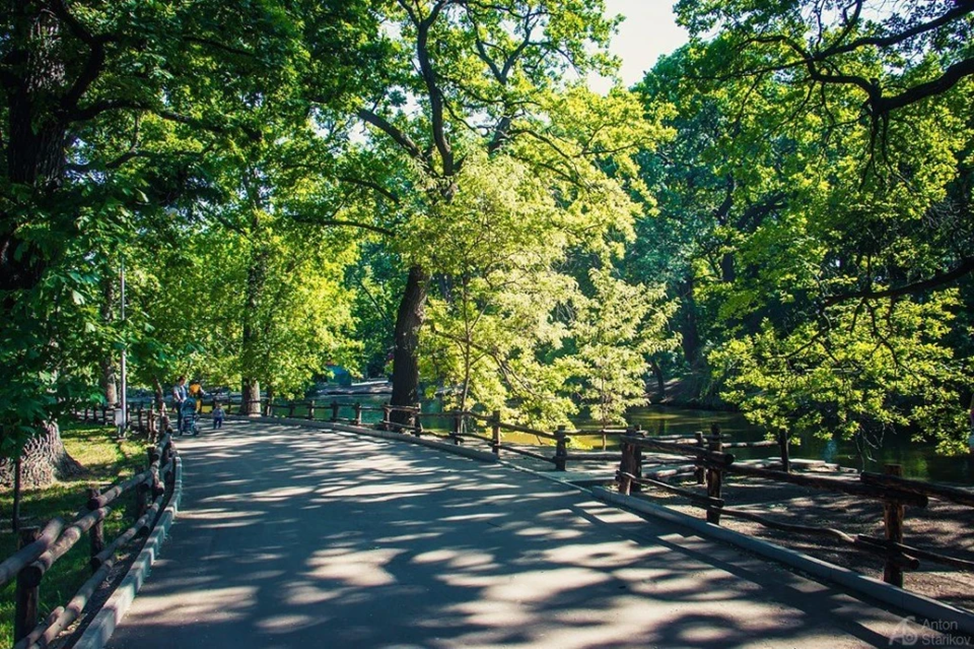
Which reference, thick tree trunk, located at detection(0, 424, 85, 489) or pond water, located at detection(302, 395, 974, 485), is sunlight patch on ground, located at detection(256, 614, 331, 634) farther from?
thick tree trunk, located at detection(0, 424, 85, 489)

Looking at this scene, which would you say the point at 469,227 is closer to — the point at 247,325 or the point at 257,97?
the point at 257,97

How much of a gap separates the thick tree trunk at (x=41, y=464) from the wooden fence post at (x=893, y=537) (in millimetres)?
13426

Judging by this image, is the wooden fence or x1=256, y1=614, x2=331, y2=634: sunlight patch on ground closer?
x1=256, y1=614, x2=331, y2=634: sunlight patch on ground

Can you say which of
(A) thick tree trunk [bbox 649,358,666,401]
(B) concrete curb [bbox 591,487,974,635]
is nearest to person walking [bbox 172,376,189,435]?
(B) concrete curb [bbox 591,487,974,635]

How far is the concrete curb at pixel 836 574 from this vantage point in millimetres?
5883

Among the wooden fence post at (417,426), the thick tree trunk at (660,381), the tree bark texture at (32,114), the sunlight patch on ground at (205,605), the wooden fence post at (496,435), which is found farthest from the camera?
the thick tree trunk at (660,381)

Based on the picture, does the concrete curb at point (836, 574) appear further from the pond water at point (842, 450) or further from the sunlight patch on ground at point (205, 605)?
the pond water at point (842, 450)

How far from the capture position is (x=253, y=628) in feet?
19.6

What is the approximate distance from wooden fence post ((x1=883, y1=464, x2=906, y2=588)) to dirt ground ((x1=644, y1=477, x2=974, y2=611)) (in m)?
0.44

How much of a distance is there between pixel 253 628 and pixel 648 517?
20.1ft

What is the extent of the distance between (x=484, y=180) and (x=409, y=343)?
7382 mm

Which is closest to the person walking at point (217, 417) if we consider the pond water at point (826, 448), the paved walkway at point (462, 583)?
the pond water at point (826, 448)

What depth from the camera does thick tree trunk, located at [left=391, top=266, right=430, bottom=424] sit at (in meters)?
24.1

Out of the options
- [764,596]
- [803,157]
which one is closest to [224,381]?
[803,157]
